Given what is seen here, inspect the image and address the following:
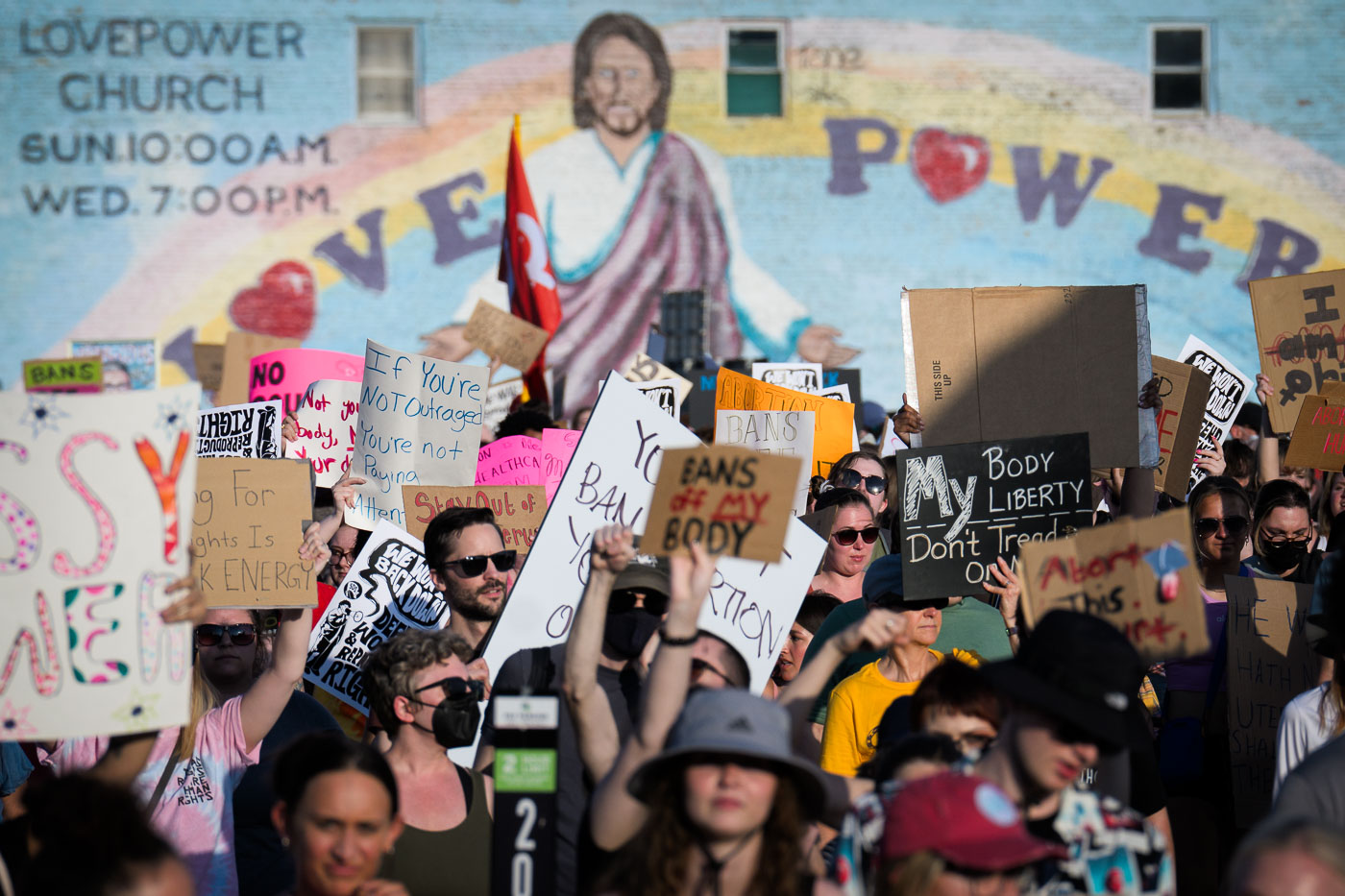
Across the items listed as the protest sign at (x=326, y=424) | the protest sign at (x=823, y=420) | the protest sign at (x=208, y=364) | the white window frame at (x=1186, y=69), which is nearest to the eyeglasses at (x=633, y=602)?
the protest sign at (x=823, y=420)

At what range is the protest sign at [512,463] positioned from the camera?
7.02 m

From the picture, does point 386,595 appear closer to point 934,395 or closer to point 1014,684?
point 934,395

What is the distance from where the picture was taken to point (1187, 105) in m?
19.7

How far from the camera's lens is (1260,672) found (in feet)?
15.7

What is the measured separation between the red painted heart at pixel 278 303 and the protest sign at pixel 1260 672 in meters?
15.8

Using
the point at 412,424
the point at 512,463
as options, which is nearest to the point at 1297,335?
the point at 512,463

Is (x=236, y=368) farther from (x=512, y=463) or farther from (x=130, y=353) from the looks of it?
(x=130, y=353)

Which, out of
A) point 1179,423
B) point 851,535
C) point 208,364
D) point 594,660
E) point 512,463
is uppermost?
point 208,364

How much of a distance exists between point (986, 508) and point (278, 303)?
15.5 meters

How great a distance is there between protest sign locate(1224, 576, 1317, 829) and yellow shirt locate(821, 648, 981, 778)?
1096 mm

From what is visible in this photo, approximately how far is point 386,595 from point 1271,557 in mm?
3648

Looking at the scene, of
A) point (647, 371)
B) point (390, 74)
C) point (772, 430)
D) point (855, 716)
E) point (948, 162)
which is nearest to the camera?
point (855, 716)

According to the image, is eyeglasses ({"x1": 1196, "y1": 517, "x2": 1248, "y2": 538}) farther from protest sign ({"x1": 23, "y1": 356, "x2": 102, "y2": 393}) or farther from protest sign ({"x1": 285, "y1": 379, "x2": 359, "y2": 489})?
protest sign ({"x1": 23, "y1": 356, "x2": 102, "y2": 393})

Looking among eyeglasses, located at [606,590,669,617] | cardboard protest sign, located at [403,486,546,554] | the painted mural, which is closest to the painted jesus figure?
the painted mural
